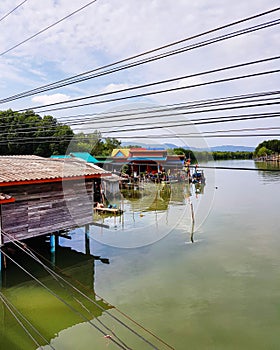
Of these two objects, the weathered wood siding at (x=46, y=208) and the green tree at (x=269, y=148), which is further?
the green tree at (x=269, y=148)

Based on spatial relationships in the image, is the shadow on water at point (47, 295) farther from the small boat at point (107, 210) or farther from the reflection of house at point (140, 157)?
the reflection of house at point (140, 157)

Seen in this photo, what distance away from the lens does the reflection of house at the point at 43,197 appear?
26.9 feet

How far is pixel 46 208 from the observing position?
9.09 metres

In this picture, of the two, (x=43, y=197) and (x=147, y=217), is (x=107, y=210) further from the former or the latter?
(x=43, y=197)

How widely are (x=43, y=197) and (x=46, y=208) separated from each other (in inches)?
13.8

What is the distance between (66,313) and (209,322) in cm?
320

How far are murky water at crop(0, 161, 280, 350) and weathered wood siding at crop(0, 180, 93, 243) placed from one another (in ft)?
4.25

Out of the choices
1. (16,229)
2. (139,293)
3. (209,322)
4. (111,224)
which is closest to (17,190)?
(16,229)

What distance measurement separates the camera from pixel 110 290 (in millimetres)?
8031

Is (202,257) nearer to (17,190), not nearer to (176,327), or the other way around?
(176,327)

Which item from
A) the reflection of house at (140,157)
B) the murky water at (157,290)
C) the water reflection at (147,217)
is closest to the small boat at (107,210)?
the water reflection at (147,217)

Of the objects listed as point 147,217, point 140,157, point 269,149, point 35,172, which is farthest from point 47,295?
point 269,149

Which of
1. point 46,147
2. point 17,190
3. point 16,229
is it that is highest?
point 46,147

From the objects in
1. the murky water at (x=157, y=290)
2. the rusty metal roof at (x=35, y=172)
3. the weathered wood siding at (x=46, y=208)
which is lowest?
the murky water at (x=157, y=290)
